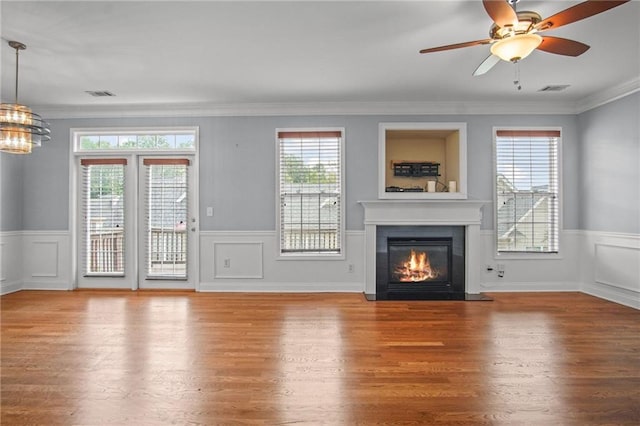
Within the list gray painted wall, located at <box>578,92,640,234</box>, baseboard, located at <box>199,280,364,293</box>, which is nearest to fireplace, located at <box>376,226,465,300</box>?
baseboard, located at <box>199,280,364,293</box>

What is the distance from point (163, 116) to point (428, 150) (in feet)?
12.9

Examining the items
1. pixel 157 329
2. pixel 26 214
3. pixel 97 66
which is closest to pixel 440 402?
pixel 157 329

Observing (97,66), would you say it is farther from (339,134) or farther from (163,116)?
(339,134)

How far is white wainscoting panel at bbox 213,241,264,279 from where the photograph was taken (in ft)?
16.2

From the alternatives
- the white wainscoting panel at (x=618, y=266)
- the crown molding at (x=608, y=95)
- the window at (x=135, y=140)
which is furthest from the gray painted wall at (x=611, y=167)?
the window at (x=135, y=140)

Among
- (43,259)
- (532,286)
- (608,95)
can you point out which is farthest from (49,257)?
(608,95)

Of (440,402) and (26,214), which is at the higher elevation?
(26,214)

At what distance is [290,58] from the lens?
3422 millimetres

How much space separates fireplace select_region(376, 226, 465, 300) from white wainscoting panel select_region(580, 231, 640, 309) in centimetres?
170

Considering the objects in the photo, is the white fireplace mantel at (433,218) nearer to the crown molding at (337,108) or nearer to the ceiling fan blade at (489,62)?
the crown molding at (337,108)

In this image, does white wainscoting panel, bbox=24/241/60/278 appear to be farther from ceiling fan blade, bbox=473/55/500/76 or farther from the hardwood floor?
ceiling fan blade, bbox=473/55/500/76

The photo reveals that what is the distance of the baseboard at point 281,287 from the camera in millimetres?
4875

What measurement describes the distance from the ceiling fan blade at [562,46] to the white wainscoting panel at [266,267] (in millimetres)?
2991

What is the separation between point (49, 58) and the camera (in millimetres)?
3373
